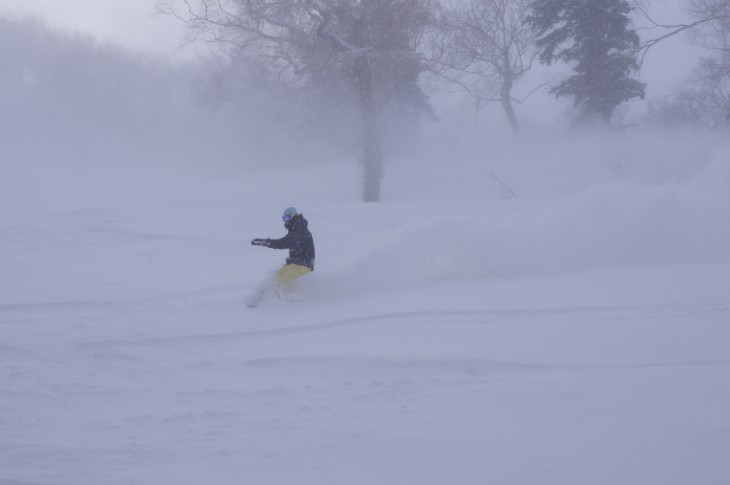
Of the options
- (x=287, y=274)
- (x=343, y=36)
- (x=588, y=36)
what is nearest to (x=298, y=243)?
(x=287, y=274)

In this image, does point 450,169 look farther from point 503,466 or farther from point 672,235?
point 503,466

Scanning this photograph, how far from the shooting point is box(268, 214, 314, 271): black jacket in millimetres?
10312

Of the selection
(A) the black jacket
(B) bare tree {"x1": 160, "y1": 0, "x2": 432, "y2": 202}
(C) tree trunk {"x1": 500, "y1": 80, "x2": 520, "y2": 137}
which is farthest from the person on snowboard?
(C) tree trunk {"x1": 500, "y1": 80, "x2": 520, "y2": 137}

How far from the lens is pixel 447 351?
7.08 meters

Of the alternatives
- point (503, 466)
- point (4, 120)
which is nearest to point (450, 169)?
point (503, 466)

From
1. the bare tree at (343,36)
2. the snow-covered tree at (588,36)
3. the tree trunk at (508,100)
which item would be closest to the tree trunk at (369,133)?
the bare tree at (343,36)

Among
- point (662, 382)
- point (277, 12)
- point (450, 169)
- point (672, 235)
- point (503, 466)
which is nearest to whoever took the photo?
point (503, 466)

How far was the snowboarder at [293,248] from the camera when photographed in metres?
10.2

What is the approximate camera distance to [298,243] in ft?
34.0

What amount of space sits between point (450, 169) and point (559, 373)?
94.6 feet

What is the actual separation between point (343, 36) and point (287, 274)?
13.5m

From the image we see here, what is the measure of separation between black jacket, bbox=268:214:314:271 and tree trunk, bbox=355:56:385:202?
12.9 m

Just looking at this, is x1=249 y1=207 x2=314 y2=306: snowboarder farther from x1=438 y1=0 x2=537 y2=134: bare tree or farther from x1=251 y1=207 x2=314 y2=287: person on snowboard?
x1=438 y1=0 x2=537 y2=134: bare tree

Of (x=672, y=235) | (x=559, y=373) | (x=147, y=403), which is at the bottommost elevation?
(x=147, y=403)
